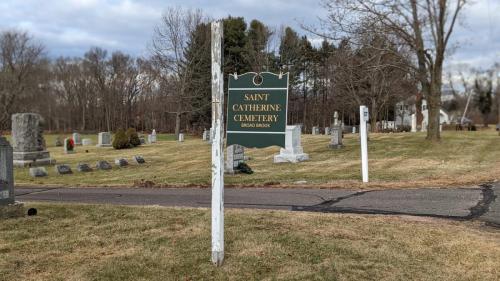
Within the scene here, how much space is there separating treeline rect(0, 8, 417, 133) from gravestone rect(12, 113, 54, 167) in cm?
1601

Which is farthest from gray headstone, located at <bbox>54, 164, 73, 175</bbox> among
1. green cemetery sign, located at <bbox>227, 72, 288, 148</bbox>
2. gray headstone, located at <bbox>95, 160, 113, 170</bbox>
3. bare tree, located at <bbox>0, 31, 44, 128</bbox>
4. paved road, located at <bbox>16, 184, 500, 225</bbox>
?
bare tree, located at <bbox>0, 31, 44, 128</bbox>

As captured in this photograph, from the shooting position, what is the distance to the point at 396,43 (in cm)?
2239

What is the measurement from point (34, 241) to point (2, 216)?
1.52 metres

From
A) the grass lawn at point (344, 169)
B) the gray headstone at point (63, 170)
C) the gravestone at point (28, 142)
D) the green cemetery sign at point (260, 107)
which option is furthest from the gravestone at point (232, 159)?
the gravestone at point (28, 142)

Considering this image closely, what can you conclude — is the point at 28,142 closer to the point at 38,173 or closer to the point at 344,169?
the point at 38,173

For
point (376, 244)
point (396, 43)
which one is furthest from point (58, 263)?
point (396, 43)

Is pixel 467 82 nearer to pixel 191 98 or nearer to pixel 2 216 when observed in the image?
pixel 191 98

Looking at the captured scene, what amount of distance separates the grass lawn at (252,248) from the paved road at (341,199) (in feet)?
3.16

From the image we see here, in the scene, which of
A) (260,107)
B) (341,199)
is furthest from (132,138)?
(260,107)

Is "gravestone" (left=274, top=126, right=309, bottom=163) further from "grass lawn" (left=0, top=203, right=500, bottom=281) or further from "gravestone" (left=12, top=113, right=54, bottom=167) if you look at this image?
"gravestone" (left=12, top=113, right=54, bottom=167)

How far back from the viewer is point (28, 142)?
23094 millimetres

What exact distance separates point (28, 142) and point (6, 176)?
17241 mm

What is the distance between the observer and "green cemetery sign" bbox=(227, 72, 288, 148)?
7.08 m

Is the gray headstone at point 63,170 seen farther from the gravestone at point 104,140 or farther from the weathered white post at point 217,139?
the weathered white post at point 217,139
